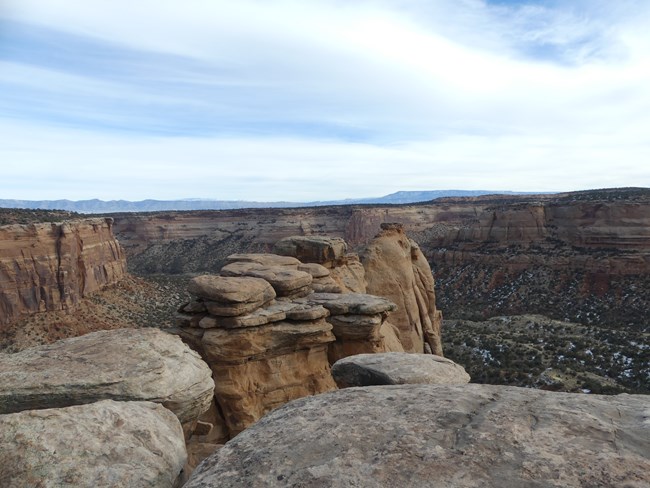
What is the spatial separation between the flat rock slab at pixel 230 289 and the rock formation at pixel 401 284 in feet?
33.9

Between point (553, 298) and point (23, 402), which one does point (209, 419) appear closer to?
point (23, 402)

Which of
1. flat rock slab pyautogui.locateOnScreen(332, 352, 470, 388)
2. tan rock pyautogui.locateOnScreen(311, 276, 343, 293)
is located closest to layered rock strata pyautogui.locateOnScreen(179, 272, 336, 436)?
tan rock pyautogui.locateOnScreen(311, 276, 343, 293)

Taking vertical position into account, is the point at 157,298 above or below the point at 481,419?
below

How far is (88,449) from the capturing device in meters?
5.68

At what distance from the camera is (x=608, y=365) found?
3325 cm

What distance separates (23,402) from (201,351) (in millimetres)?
7284

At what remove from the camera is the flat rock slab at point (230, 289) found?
1405 cm

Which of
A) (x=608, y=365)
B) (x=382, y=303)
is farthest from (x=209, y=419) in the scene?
(x=608, y=365)

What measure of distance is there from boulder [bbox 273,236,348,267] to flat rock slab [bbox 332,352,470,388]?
10771 mm

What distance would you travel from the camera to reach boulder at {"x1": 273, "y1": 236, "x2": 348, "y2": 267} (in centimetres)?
2184

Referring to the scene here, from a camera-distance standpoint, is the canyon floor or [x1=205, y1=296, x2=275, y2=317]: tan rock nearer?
[x1=205, y1=296, x2=275, y2=317]: tan rock

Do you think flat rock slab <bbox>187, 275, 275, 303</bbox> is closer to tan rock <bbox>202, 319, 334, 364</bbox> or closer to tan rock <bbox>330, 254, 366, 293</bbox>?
tan rock <bbox>202, 319, 334, 364</bbox>

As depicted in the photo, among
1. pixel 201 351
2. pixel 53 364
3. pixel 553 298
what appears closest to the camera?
pixel 53 364

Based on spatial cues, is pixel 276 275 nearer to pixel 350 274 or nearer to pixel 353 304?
pixel 353 304
